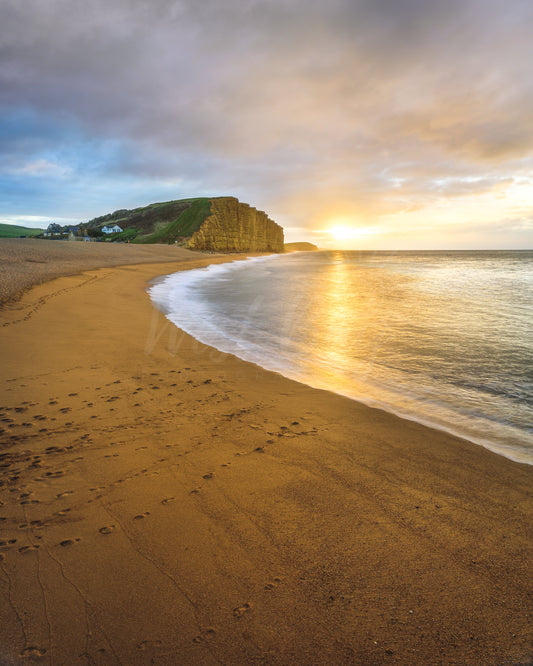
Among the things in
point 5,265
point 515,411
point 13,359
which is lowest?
point 515,411

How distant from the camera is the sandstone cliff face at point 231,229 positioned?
75188 mm

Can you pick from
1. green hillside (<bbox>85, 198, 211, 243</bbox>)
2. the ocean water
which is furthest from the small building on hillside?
the ocean water

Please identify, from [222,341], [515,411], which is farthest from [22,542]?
[222,341]

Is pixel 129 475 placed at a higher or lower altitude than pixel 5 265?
lower

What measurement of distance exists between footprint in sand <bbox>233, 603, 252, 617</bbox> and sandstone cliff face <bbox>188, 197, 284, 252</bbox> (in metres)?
69.8

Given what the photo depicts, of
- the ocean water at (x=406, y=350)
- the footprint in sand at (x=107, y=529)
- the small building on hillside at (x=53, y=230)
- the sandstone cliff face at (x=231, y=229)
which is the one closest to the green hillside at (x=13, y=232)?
the small building on hillside at (x=53, y=230)

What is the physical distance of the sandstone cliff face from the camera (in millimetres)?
75188

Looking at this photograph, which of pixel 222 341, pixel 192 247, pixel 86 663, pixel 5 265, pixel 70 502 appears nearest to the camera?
pixel 86 663

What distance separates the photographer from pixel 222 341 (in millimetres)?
8641

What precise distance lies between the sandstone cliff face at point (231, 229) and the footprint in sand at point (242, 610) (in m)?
69.8

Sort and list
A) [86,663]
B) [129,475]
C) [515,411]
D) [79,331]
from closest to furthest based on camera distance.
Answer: [86,663] → [129,475] → [515,411] → [79,331]

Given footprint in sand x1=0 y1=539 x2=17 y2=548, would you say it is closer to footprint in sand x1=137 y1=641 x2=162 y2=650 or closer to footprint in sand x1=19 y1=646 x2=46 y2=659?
footprint in sand x1=19 y1=646 x2=46 y2=659

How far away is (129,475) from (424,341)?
7987 millimetres

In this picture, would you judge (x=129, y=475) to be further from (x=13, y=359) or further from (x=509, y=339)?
(x=509, y=339)
